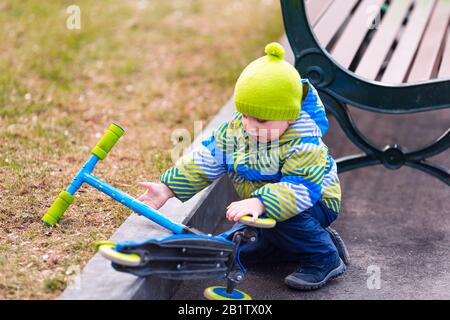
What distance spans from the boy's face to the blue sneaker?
561 millimetres

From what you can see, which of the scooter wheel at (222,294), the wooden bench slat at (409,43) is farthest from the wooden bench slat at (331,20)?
the scooter wheel at (222,294)

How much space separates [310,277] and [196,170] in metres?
0.63

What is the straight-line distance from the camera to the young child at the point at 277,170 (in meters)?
2.97

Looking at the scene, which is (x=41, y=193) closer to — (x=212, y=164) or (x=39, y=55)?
(x=212, y=164)

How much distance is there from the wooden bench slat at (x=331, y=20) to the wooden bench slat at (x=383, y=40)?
210 millimetres

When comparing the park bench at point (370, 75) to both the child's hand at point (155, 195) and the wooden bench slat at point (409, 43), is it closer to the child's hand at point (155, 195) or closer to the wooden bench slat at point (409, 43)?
the wooden bench slat at point (409, 43)

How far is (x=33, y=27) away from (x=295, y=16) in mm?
3239

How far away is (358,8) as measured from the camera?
491 centimetres

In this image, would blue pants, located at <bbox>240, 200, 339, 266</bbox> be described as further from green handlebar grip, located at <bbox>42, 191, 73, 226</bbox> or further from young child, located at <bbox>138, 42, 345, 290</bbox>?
green handlebar grip, located at <bbox>42, 191, 73, 226</bbox>

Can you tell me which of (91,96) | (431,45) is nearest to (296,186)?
(431,45)

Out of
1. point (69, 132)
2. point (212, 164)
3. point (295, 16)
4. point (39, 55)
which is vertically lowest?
point (212, 164)

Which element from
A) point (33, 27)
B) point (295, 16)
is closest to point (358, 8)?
point (295, 16)

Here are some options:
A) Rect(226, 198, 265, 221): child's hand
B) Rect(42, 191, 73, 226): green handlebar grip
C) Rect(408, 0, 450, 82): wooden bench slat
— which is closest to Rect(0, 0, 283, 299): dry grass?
Rect(42, 191, 73, 226): green handlebar grip

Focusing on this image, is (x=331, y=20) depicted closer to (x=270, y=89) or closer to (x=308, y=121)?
(x=308, y=121)
